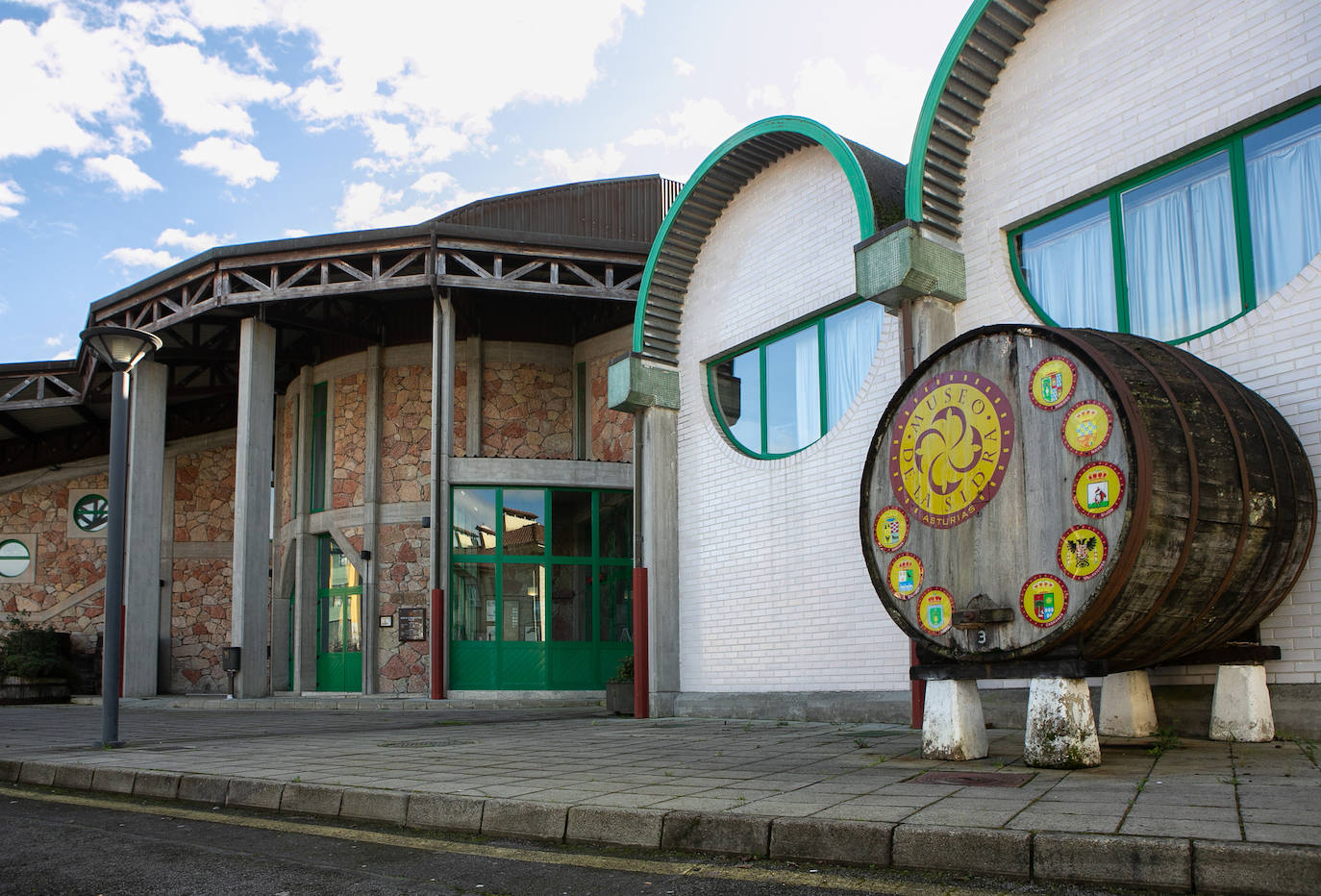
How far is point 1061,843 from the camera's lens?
12.4 ft

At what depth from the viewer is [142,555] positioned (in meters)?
20.0

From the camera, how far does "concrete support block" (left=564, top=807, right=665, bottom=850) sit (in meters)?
4.72

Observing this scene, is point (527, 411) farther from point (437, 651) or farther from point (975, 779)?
point (975, 779)

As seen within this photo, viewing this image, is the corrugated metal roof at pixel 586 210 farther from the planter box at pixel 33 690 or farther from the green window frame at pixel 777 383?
the planter box at pixel 33 690

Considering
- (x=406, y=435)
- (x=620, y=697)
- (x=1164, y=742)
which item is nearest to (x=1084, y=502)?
(x=1164, y=742)

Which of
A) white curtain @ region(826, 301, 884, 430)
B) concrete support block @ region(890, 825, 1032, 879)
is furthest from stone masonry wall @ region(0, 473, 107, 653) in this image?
concrete support block @ region(890, 825, 1032, 879)

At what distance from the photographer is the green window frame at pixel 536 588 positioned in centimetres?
1800

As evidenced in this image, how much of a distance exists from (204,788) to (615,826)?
3.10 metres

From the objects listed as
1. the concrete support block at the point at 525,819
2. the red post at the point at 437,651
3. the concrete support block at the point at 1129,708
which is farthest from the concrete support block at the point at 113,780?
the red post at the point at 437,651

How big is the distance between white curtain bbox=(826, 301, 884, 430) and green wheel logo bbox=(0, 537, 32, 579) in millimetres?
21810

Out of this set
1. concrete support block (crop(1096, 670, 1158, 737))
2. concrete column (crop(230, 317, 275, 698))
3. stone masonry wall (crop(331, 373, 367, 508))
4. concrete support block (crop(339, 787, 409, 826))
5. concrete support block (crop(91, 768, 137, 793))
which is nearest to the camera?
concrete support block (crop(339, 787, 409, 826))

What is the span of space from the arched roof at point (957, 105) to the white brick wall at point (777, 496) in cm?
123

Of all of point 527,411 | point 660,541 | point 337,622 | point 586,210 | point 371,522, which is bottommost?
point 337,622

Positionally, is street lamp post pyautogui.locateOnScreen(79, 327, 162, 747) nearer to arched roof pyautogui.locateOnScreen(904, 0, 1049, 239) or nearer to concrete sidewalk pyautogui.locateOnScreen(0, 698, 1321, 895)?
concrete sidewalk pyautogui.locateOnScreen(0, 698, 1321, 895)
